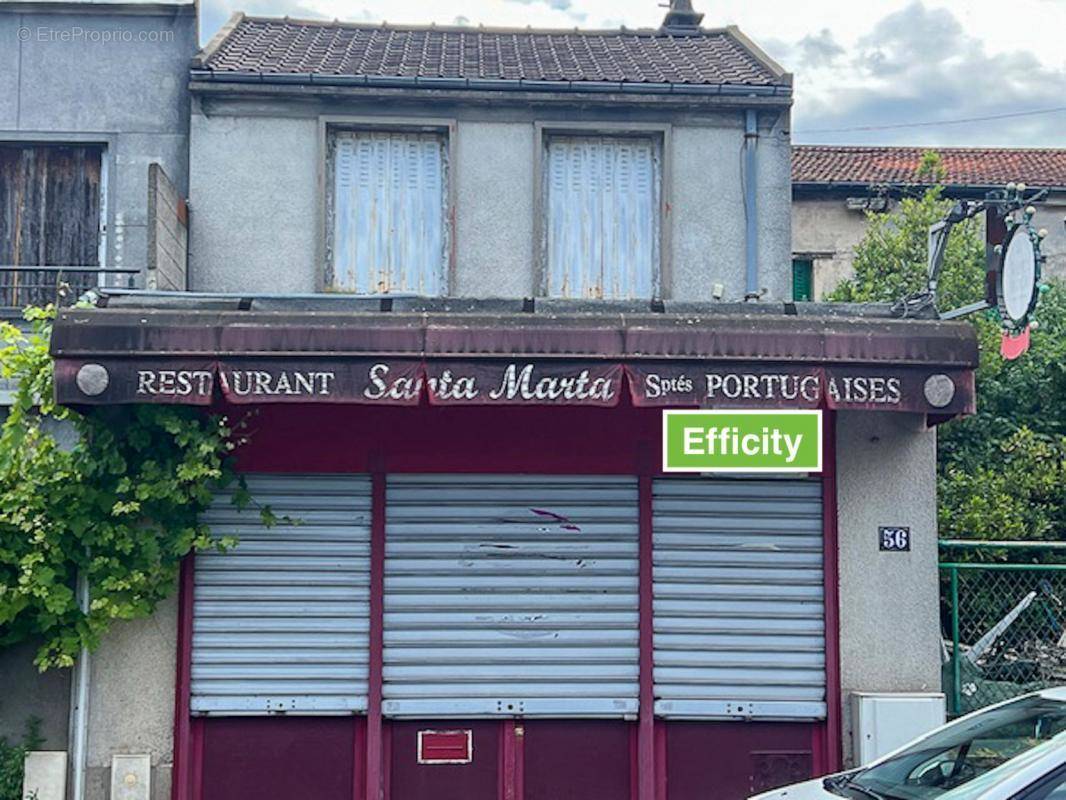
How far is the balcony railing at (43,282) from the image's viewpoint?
11.3m

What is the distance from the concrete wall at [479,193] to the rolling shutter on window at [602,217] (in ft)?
0.62

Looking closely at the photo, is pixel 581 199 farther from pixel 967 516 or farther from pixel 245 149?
pixel 967 516

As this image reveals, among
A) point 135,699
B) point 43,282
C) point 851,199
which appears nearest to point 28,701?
point 135,699

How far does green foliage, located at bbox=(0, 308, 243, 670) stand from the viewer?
8.95m

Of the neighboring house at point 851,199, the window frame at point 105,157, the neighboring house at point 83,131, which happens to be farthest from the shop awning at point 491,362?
the neighboring house at point 851,199

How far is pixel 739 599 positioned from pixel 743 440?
145cm

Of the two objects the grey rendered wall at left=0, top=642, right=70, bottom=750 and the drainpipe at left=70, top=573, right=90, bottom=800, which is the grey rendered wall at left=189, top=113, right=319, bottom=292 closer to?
the drainpipe at left=70, top=573, right=90, bottom=800

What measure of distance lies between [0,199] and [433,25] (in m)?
4.90

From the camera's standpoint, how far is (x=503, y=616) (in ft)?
31.9

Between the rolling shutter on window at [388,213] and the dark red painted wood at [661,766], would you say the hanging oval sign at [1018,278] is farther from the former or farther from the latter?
the rolling shutter on window at [388,213]

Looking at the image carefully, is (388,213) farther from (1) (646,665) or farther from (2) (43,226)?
(1) (646,665)

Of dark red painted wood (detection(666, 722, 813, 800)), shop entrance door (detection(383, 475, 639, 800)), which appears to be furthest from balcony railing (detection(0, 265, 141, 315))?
dark red painted wood (detection(666, 722, 813, 800))

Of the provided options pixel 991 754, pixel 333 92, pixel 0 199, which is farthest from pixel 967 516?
pixel 0 199

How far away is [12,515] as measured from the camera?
29.2ft
